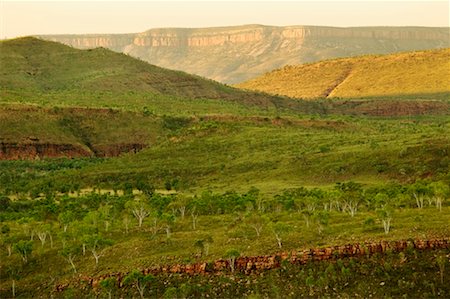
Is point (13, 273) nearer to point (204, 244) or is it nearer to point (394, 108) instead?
point (204, 244)

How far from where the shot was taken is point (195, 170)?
8450cm

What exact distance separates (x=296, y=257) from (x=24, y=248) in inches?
708

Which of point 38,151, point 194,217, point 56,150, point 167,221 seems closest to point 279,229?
point 167,221

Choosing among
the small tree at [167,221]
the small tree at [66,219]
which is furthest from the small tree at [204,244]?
the small tree at [66,219]

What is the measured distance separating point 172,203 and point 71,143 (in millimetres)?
49521

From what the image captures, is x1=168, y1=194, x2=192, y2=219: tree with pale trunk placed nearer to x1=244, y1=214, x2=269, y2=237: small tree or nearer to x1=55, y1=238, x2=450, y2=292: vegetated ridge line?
x1=244, y1=214, x2=269, y2=237: small tree

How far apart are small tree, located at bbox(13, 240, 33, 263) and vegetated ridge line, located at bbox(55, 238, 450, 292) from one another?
7.60m

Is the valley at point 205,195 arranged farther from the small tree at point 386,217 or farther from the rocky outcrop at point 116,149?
the rocky outcrop at point 116,149

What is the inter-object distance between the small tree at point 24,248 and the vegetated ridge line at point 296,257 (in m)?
7.60

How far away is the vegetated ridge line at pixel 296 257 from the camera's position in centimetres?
3819

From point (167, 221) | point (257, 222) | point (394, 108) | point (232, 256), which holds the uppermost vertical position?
point (232, 256)

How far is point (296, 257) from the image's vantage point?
3894 cm

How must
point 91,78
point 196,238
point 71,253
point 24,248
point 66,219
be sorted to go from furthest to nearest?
point 91,78, point 66,219, point 24,248, point 196,238, point 71,253

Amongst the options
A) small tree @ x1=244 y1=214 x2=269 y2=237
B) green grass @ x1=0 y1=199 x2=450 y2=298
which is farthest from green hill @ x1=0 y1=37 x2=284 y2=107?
green grass @ x1=0 y1=199 x2=450 y2=298
